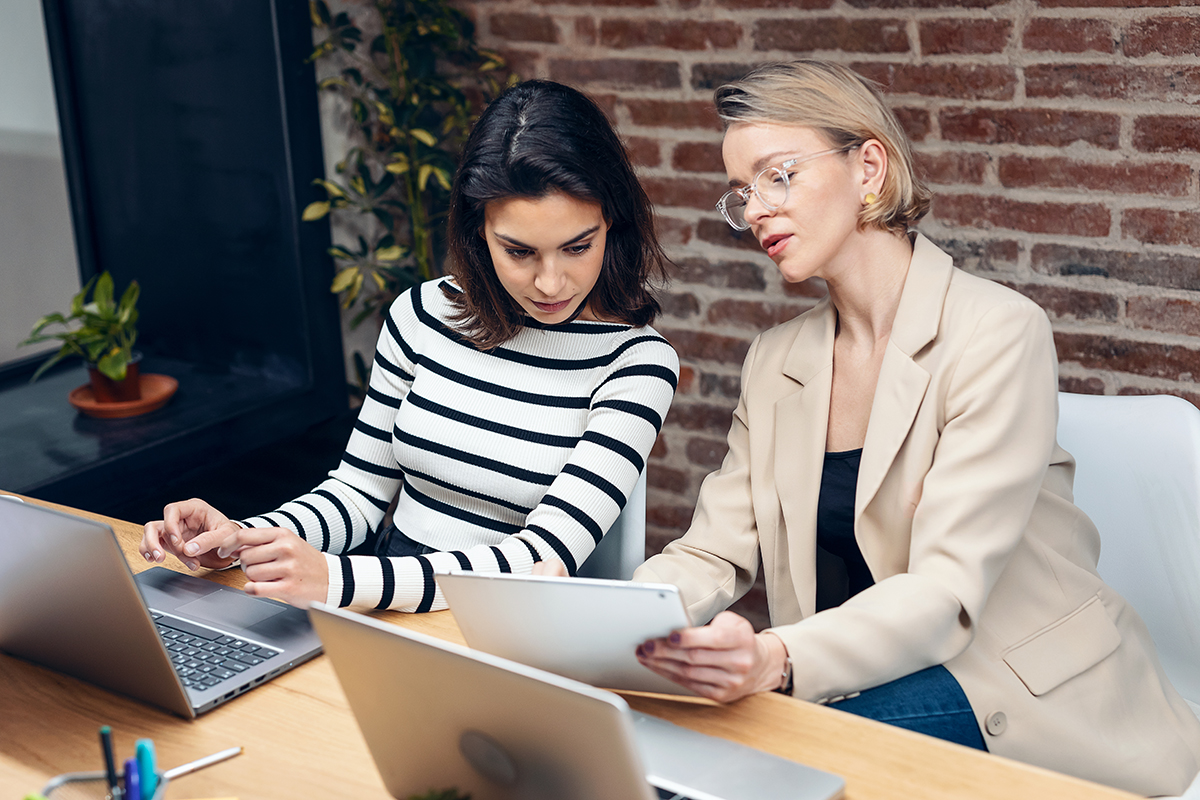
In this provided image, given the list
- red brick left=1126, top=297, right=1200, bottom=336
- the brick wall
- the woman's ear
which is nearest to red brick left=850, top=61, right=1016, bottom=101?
the brick wall

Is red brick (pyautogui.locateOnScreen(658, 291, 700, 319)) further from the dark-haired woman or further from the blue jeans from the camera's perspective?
the blue jeans

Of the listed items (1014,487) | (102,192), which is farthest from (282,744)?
(102,192)

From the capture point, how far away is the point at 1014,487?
126 centimetres

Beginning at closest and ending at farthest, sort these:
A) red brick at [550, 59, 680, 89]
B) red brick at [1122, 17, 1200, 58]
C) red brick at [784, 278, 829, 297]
Answer: red brick at [1122, 17, 1200, 58], red brick at [784, 278, 829, 297], red brick at [550, 59, 680, 89]

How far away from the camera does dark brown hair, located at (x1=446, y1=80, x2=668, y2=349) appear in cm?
140

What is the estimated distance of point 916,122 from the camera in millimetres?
2051

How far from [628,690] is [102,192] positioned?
2198mm

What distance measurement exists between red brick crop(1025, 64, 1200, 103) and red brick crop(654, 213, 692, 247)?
0.74 m

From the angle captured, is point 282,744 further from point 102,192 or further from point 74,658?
point 102,192

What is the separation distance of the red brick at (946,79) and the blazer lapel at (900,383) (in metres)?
0.74

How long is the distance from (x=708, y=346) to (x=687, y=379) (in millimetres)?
96

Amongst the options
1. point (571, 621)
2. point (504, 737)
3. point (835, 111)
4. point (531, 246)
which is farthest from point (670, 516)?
point (504, 737)

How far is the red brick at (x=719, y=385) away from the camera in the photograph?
238cm

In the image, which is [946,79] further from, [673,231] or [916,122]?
[673,231]
